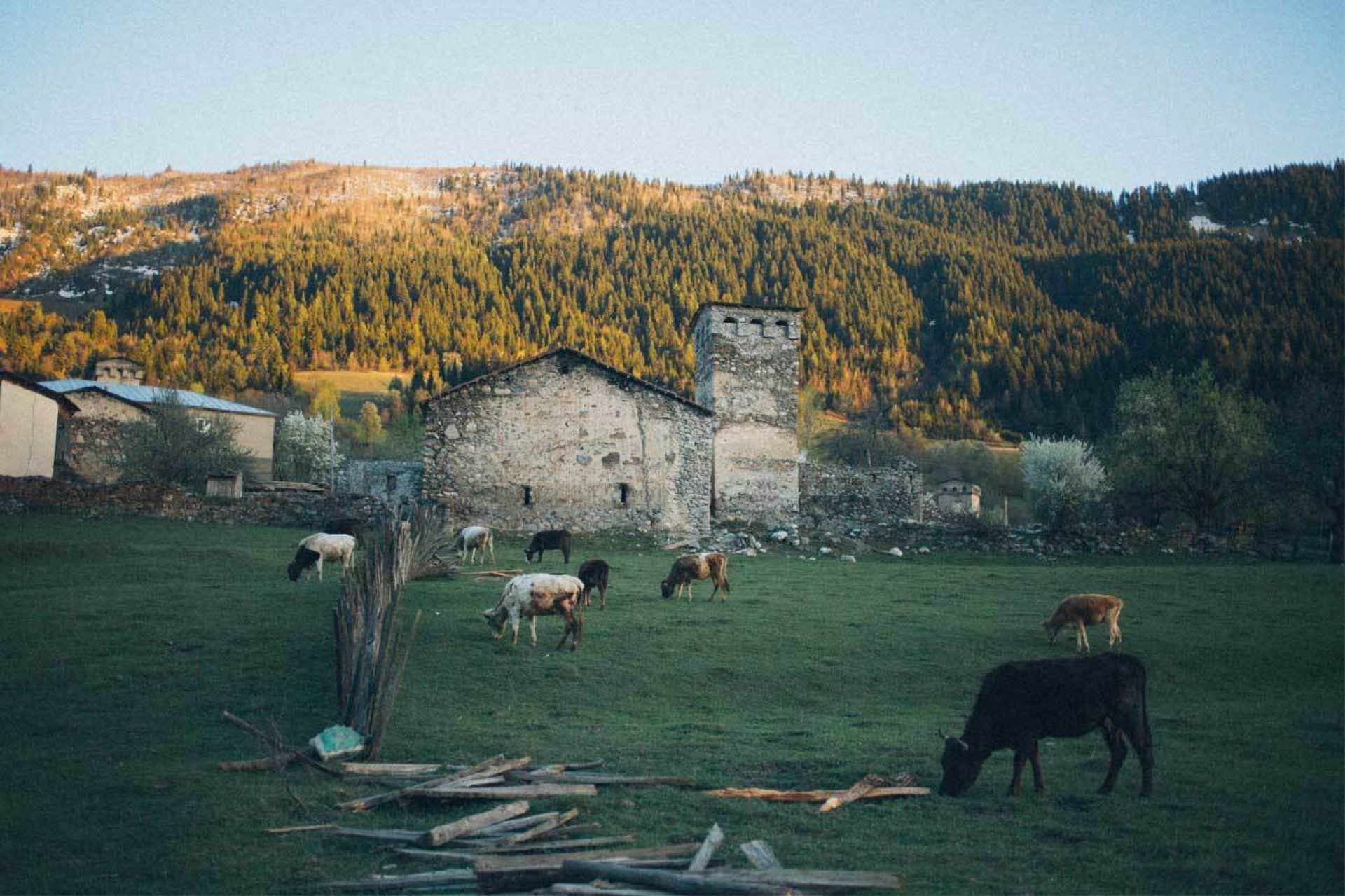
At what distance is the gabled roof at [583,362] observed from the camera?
104ft

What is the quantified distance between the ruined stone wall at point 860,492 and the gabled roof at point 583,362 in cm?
900

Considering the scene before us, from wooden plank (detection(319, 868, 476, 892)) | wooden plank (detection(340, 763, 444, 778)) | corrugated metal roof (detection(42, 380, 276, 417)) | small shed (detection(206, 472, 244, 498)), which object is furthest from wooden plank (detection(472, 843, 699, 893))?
corrugated metal roof (detection(42, 380, 276, 417))

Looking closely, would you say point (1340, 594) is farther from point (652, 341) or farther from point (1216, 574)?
point (652, 341)

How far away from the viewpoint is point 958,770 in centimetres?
782

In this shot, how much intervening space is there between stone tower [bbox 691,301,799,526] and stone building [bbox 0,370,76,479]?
28053 millimetres

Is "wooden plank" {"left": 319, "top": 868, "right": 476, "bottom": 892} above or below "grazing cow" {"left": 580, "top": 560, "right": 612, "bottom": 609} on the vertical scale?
below

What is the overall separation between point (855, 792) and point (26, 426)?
40894mm

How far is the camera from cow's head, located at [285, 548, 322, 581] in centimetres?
1983

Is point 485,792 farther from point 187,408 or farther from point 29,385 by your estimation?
point 187,408

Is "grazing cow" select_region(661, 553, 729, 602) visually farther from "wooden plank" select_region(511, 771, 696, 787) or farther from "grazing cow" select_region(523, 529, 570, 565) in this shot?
"wooden plank" select_region(511, 771, 696, 787)

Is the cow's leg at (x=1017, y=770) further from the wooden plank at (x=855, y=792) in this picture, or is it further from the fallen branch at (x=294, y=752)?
the fallen branch at (x=294, y=752)

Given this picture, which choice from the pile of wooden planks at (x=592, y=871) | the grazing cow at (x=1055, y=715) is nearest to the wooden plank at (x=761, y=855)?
the pile of wooden planks at (x=592, y=871)

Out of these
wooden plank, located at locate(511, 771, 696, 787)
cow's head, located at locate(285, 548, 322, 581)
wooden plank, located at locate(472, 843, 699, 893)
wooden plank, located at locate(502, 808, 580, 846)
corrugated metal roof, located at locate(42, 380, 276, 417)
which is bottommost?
wooden plank, located at locate(511, 771, 696, 787)

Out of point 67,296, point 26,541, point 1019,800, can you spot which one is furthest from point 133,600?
point 67,296
